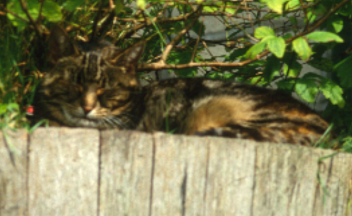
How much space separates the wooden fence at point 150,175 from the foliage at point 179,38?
22cm

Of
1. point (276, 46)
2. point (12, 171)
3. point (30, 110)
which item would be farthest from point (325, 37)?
point (30, 110)

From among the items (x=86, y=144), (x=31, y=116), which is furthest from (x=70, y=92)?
(x=86, y=144)

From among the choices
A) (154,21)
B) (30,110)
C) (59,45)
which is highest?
(154,21)

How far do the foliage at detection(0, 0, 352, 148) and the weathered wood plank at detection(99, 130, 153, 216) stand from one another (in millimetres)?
430

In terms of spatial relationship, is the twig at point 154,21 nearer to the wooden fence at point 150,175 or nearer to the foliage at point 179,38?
the foliage at point 179,38

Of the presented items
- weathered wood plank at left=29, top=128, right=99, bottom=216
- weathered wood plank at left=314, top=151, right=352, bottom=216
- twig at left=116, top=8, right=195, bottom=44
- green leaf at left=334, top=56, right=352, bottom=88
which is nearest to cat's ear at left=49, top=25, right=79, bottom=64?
twig at left=116, top=8, right=195, bottom=44

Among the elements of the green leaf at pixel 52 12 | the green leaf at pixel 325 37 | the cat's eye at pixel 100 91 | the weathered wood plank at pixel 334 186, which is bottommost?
the weathered wood plank at pixel 334 186

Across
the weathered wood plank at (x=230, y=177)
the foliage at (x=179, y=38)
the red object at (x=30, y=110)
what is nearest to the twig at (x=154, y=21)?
the foliage at (x=179, y=38)

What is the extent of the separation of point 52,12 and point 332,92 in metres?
1.78

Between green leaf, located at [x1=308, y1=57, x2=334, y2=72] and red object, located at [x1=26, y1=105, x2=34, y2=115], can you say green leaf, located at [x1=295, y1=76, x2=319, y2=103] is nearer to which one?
green leaf, located at [x1=308, y1=57, x2=334, y2=72]

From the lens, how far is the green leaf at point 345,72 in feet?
9.96

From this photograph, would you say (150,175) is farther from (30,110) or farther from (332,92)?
(332,92)

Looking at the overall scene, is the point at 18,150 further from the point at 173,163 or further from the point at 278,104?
the point at 278,104

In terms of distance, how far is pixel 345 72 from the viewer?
10.1 feet
